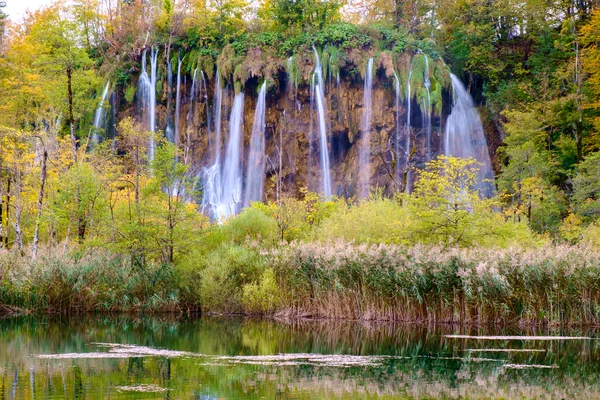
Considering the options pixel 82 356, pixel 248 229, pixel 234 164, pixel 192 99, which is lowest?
pixel 82 356

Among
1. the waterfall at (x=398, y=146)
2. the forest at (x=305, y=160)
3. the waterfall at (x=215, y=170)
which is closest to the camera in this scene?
the forest at (x=305, y=160)

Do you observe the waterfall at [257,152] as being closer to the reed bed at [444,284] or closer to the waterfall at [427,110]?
the waterfall at [427,110]

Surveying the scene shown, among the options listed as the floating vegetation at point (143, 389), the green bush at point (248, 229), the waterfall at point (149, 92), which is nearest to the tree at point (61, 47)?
the waterfall at point (149, 92)

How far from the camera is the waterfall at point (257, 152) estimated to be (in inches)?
1964

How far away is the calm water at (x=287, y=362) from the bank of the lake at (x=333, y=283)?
1180 mm

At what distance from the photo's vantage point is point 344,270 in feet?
78.7

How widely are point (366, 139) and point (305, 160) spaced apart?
164 inches

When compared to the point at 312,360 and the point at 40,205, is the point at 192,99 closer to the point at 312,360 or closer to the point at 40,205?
the point at 40,205

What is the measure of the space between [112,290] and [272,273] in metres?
5.75

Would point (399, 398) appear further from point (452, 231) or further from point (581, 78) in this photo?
point (581, 78)

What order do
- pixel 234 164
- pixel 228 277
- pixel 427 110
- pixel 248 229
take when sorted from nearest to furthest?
pixel 228 277 < pixel 248 229 < pixel 427 110 < pixel 234 164

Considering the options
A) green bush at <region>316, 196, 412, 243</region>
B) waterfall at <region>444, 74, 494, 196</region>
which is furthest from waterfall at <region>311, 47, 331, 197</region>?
green bush at <region>316, 196, 412, 243</region>

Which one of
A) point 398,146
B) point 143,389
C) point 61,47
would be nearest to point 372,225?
point 143,389

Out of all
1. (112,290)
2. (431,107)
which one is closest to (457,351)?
(112,290)
